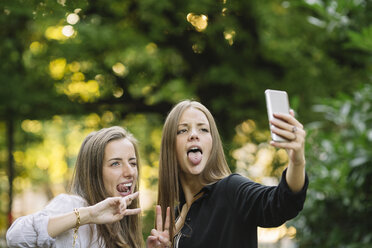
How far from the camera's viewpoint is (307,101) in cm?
722

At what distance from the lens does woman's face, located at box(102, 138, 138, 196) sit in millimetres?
2305

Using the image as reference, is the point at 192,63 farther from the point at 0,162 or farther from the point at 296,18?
the point at 0,162

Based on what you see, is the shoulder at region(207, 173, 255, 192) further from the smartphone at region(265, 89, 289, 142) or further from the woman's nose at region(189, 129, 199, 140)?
the smartphone at region(265, 89, 289, 142)

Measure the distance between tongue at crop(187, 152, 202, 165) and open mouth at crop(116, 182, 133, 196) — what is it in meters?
0.33

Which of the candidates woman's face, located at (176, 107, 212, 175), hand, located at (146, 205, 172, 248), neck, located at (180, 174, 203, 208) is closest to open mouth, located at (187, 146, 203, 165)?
woman's face, located at (176, 107, 212, 175)

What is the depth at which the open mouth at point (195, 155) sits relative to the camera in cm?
224

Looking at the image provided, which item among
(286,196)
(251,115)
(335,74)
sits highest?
(335,74)

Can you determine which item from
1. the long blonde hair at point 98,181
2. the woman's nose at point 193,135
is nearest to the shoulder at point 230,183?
the woman's nose at point 193,135

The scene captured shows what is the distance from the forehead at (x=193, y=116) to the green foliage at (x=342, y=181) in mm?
2077

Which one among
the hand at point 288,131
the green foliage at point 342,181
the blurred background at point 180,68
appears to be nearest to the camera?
the hand at point 288,131

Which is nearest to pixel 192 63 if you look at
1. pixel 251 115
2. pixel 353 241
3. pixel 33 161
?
pixel 251 115

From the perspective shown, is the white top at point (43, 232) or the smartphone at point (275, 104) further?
the white top at point (43, 232)

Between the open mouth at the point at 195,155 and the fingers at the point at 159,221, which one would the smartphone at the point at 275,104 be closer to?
the open mouth at the point at 195,155

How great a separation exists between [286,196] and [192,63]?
18.6ft
